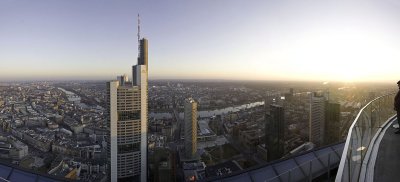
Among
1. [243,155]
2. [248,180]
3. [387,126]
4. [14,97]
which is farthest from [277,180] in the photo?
[14,97]

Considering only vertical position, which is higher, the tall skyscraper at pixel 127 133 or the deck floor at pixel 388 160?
the deck floor at pixel 388 160

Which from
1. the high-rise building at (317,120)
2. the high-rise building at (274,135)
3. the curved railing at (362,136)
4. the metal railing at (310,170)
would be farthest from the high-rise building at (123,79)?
the curved railing at (362,136)

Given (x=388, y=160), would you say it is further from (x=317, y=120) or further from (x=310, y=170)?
(x=317, y=120)

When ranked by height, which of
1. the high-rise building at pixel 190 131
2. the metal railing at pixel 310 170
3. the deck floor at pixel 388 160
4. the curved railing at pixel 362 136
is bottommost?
the high-rise building at pixel 190 131

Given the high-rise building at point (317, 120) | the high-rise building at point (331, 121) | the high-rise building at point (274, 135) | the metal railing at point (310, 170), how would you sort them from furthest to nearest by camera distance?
1. the high-rise building at point (317, 120)
2. the high-rise building at point (331, 121)
3. the high-rise building at point (274, 135)
4. the metal railing at point (310, 170)

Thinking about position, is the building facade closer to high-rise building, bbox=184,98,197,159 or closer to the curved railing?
high-rise building, bbox=184,98,197,159

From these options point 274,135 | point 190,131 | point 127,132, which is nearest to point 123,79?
point 127,132

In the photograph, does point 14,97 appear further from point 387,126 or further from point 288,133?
point 387,126

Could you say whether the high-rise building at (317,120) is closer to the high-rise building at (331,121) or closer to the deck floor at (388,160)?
the high-rise building at (331,121)
